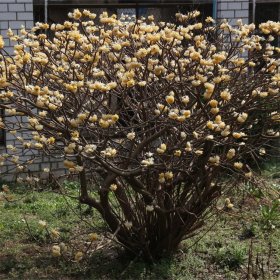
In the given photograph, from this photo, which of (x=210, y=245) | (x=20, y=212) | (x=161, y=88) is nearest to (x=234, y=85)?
(x=161, y=88)

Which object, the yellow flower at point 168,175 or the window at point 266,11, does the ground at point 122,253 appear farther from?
the window at point 266,11

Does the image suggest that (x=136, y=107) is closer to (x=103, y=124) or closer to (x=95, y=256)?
(x=103, y=124)

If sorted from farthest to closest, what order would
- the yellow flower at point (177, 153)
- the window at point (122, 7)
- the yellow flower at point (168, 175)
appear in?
the window at point (122, 7) → the yellow flower at point (168, 175) → the yellow flower at point (177, 153)

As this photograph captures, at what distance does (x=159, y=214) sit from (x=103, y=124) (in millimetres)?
1252

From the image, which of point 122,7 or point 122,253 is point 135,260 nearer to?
point 122,253

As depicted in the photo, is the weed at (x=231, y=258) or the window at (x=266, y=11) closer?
the weed at (x=231, y=258)

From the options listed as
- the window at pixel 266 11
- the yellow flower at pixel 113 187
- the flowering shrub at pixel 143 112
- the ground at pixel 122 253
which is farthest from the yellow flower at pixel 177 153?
the window at pixel 266 11

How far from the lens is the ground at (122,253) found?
13.9 feet

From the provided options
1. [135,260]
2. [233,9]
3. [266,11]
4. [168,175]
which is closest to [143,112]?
[168,175]

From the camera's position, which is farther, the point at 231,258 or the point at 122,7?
the point at 122,7

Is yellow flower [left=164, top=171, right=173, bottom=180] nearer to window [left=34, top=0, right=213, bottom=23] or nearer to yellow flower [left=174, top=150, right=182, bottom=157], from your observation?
yellow flower [left=174, top=150, right=182, bottom=157]

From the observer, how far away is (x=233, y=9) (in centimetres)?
784

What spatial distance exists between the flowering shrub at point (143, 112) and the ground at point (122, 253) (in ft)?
0.68

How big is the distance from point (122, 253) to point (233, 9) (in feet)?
15.1
